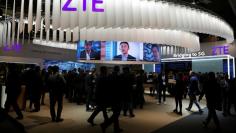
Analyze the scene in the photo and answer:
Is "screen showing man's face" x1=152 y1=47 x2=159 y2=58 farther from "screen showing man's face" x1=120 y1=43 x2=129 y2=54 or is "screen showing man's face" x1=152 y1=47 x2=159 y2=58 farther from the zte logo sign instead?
the zte logo sign

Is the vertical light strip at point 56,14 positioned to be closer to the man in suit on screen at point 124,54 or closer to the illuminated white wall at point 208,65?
the man in suit on screen at point 124,54

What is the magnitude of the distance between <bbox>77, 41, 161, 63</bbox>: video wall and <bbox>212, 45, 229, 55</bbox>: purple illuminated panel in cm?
654

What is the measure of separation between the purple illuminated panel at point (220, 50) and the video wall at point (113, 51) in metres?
6.54

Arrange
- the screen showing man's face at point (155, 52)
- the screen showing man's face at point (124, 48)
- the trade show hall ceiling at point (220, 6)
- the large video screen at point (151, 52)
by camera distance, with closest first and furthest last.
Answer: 1. the trade show hall ceiling at point (220, 6)
2. the screen showing man's face at point (124, 48)
3. the large video screen at point (151, 52)
4. the screen showing man's face at point (155, 52)

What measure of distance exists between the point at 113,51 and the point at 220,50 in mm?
8449

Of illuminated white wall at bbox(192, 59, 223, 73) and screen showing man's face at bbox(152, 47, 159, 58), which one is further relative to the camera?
illuminated white wall at bbox(192, 59, 223, 73)

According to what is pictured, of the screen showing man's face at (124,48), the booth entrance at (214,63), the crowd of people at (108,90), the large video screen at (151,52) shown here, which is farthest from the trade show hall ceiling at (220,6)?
the booth entrance at (214,63)

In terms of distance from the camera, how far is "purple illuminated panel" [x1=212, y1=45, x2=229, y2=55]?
634 inches

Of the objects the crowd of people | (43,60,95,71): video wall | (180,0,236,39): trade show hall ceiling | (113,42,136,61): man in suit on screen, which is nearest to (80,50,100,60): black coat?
(113,42,136,61): man in suit on screen

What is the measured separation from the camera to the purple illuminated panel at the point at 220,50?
16.1m

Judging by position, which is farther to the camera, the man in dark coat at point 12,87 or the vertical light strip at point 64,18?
the man in dark coat at point 12,87

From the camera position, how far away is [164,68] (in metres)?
20.1

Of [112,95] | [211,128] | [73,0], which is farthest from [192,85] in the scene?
[73,0]

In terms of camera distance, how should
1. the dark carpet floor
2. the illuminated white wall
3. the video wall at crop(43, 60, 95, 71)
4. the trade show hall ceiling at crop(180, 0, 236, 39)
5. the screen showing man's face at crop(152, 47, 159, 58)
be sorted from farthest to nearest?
the video wall at crop(43, 60, 95, 71) → the illuminated white wall → the screen showing man's face at crop(152, 47, 159, 58) → the trade show hall ceiling at crop(180, 0, 236, 39) → the dark carpet floor
